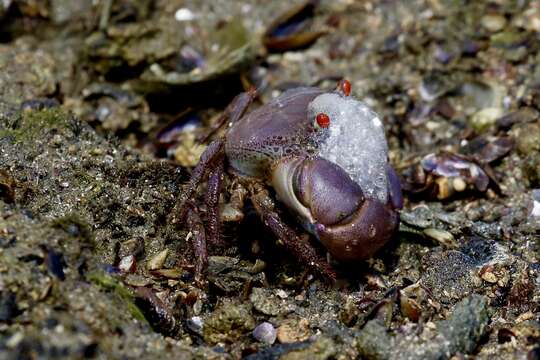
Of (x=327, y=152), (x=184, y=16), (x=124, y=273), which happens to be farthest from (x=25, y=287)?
(x=184, y=16)

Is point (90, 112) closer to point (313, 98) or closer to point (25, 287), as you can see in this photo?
point (313, 98)

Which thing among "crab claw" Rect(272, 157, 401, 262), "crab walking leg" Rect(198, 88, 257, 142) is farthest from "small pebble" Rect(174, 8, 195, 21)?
"crab claw" Rect(272, 157, 401, 262)

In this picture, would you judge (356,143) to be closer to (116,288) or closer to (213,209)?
(213,209)

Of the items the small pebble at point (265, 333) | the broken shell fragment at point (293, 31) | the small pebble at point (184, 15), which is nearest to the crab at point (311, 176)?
the small pebble at point (265, 333)

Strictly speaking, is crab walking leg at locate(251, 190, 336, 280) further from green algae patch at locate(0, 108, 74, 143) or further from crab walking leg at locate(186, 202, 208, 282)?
green algae patch at locate(0, 108, 74, 143)

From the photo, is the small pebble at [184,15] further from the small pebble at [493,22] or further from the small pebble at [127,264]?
the small pebble at [127,264]

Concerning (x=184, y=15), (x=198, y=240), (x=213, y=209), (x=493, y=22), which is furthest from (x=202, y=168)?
(x=493, y=22)
